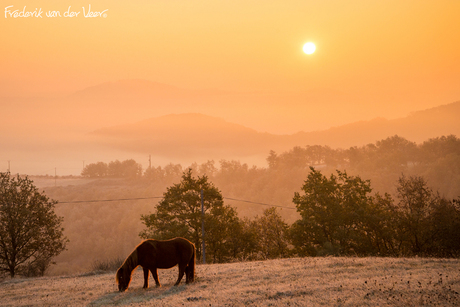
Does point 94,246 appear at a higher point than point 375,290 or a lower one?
lower

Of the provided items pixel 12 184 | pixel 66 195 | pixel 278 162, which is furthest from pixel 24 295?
pixel 66 195

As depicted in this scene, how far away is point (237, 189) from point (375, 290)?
172 metres

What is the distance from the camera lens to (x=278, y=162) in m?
192

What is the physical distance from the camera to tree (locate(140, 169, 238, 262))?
40.9 m

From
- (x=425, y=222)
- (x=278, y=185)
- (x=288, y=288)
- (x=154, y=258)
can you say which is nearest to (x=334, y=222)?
(x=425, y=222)

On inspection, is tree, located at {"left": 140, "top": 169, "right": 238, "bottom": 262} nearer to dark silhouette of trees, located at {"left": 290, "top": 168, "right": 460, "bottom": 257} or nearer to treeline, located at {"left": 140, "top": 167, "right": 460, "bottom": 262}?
treeline, located at {"left": 140, "top": 167, "right": 460, "bottom": 262}

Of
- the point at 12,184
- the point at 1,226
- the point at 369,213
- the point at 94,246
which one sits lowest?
the point at 94,246

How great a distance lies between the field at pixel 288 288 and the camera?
450 inches

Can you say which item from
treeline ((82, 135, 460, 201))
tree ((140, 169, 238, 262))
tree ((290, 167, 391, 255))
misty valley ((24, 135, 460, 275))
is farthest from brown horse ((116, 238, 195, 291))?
treeline ((82, 135, 460, 201))

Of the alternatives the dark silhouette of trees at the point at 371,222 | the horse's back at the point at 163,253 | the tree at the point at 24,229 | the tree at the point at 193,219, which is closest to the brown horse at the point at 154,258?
the horse's back at the point at 163,253

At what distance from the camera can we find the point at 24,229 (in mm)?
35156

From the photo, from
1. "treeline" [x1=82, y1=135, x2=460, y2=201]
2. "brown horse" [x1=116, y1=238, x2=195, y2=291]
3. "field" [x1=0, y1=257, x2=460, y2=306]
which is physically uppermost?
"treeline" [x1=82, y1=135, x2=460, y2=201]

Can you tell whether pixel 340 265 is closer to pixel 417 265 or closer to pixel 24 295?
pixel 417 265

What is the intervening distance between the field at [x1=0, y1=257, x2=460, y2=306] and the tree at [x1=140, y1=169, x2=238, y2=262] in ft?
65.3
